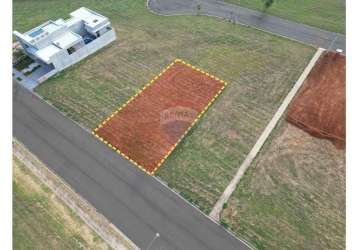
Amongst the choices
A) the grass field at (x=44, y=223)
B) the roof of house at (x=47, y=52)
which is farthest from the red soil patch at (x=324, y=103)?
the roof of house at (x=47, y=52)

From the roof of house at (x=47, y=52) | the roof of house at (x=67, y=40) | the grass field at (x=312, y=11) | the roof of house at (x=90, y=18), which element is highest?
the grass field at (x=312, y=11)

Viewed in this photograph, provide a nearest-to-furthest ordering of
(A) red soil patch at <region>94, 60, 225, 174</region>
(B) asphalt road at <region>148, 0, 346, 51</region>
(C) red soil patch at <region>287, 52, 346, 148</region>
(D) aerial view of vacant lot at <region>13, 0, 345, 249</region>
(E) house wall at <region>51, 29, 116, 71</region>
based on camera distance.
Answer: (D) aerial view of vacant lot at <region>13, 0, 345, 249</region> → (A) red soil patch at <region>94, 60, 225, 174</region> → (C) red soil patch at <region>287, 52, 346, 148</region> → (E) house wall at <region>51, 29, 116, 71</region> → (B) asphalt road at <region>148, 0, 346, 51</region>

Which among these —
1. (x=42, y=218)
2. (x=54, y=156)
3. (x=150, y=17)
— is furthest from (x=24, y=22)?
(x=42, y=218)

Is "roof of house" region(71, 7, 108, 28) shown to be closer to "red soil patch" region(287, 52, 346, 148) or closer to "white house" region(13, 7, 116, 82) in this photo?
"white house" region(13, 7, 116, 82)

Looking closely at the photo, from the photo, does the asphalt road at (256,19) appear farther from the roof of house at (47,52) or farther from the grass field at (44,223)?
the grass field at (44,223)

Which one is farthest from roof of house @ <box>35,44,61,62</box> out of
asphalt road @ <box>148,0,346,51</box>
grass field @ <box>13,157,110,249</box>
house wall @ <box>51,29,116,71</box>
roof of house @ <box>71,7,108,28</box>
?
asphalt road @ <box>148,0,346,51</box>
